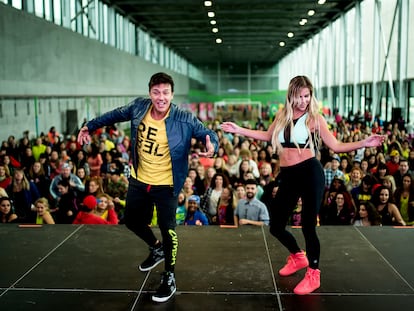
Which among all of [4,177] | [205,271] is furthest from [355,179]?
[4,177]

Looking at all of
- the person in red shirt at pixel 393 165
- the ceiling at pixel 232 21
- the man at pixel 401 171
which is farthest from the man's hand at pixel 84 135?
the ceiling at pixel 232 21

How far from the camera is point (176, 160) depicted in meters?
3.39

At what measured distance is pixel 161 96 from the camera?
130 inches

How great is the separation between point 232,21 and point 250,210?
20.5m

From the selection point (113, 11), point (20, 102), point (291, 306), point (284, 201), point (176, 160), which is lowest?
point (291, 306)

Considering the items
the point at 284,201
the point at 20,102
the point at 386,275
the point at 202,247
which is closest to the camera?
the point at 284,201

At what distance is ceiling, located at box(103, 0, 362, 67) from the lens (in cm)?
2117

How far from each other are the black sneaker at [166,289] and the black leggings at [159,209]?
0.07 metres

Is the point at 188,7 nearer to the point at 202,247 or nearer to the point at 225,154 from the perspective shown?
the point at 225,154

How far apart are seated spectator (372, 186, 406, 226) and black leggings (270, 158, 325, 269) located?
10.8 feet

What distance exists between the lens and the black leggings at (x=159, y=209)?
344 cm

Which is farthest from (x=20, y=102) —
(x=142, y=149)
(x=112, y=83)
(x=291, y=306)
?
(x=291, y=306)

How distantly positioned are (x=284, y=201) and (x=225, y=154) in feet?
23.7

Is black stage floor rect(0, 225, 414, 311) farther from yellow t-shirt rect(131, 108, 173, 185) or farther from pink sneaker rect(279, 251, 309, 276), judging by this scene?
yellow t-shirt rect(131, 108, 173, 185)
